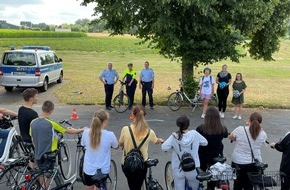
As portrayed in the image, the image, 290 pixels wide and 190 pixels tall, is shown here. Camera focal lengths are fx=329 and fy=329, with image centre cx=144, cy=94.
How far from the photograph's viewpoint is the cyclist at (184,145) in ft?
14.8

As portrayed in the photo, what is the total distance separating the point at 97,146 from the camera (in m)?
4.52

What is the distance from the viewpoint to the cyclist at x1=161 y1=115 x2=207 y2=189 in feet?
14.8

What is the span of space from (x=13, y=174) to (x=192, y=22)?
8746 mm

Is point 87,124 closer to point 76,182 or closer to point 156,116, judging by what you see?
point 156,116

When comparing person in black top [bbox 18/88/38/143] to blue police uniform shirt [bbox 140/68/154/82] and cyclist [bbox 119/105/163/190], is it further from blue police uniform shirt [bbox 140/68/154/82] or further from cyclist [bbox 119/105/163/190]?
blue police uniform shirt [bbox 140/68/154/82]

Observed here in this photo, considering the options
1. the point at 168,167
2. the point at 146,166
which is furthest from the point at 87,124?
the point at 146,166

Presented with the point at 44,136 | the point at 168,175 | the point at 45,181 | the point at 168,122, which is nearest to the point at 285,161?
the point at 168,175

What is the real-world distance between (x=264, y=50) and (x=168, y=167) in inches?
454

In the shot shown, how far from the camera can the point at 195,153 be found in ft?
15.0

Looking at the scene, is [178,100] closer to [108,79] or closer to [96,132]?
[108,79]

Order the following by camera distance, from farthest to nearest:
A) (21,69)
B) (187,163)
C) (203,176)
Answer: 1. (21,69)
2. (187,163)
3. (203,176)

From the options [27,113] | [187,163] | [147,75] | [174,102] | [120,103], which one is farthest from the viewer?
[174,102]

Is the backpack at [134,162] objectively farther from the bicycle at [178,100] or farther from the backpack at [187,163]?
the bicycle at [178,100]

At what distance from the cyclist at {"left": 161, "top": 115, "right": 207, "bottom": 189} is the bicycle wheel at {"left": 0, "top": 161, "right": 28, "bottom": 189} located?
219 cm
